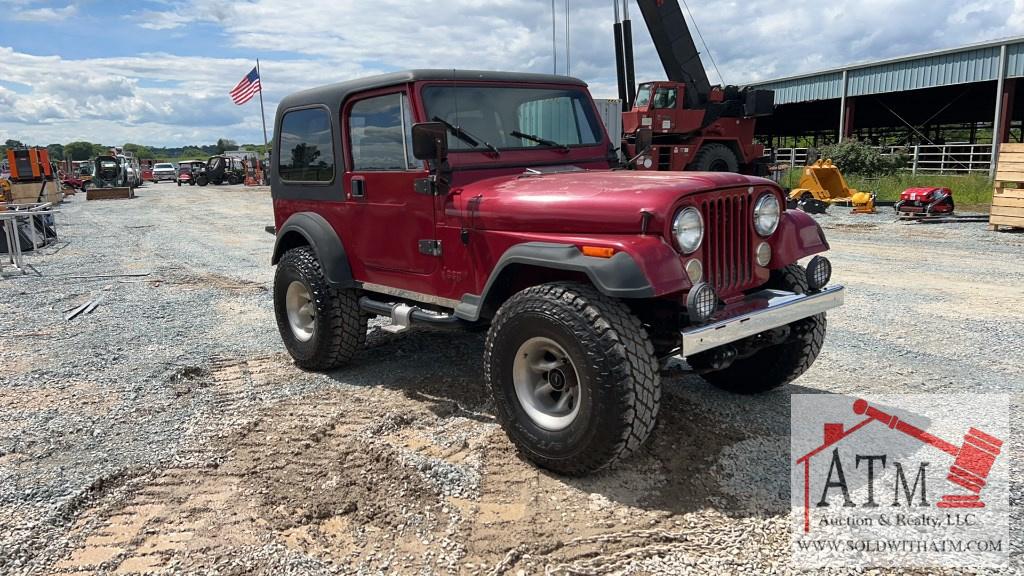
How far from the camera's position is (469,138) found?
4262mm

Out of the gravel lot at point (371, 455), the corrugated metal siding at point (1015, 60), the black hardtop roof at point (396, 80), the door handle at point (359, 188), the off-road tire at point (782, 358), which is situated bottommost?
the gravel lot at point (371, 455)

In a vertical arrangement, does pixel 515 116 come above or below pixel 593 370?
above

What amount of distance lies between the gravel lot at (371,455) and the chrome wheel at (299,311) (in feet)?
1.03

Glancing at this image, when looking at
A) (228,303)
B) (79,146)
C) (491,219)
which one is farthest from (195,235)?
(79,146)

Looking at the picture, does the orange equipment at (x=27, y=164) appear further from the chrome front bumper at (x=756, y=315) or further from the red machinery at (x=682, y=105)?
the chrome front bumper at (x=756, y=315)

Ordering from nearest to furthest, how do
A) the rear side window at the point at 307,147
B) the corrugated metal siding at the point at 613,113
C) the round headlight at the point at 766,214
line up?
the round headlight at the point at 766,214 < the rear side window at the point at 307,147 < the corrugated metal siding at the point at 613,113

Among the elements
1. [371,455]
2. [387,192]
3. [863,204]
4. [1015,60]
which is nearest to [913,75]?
[1015,60]

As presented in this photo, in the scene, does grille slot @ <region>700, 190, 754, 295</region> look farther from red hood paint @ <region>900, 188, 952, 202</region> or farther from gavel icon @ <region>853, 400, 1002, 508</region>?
red hood paint @ <region>900, 188, 952, 202</region>

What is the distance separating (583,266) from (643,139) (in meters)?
2.12

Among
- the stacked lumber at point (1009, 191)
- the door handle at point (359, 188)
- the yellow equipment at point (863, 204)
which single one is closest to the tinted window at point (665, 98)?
the yellow equipment at point (863, 204)

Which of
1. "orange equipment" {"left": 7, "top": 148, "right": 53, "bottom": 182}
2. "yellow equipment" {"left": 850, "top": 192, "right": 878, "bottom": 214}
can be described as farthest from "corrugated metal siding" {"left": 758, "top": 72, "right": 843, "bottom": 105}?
"orange equipment" {"left": 7, "top": 148, "right": 53, "bottom": 182}

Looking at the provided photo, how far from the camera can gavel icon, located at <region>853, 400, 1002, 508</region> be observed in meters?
3.06

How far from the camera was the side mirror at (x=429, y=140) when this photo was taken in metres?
3.79

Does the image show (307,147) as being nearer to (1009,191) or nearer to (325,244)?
(325,244)
